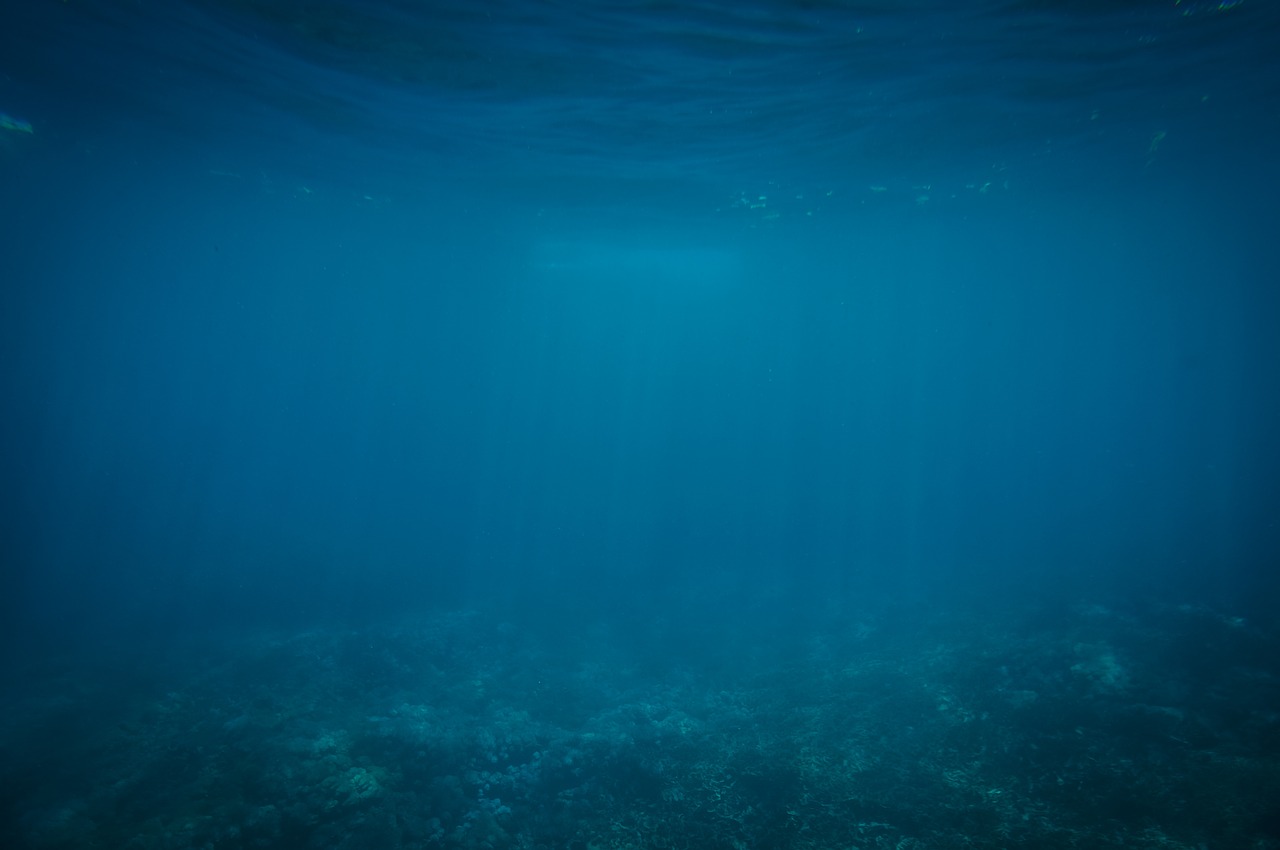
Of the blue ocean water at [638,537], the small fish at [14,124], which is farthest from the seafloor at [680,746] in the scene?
the small fish at [14,124]

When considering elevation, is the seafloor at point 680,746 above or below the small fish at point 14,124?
below

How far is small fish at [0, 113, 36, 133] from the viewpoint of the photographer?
62.7 feet

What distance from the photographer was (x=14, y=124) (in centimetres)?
1980

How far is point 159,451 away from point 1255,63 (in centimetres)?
6606

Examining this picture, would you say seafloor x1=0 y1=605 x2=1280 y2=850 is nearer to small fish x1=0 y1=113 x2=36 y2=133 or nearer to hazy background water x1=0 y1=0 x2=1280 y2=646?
hazy background water x1=0 y1=0 x2=1280 y2=646

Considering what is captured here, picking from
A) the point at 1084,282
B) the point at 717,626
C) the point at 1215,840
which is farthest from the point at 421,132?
the point at 1084,282

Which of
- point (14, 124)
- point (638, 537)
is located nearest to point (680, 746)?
point (638, 537)

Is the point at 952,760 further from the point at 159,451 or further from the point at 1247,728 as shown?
the point at 159,451

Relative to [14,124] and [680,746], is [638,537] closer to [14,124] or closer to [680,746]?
[680,746]

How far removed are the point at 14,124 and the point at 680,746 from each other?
30248 mm

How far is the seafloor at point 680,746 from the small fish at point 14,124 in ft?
60.3

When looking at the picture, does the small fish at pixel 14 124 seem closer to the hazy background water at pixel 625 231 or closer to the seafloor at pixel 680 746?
the hazy background water at pixel 625 231

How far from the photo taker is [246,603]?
877 inches

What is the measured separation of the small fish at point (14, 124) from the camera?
19.1m
